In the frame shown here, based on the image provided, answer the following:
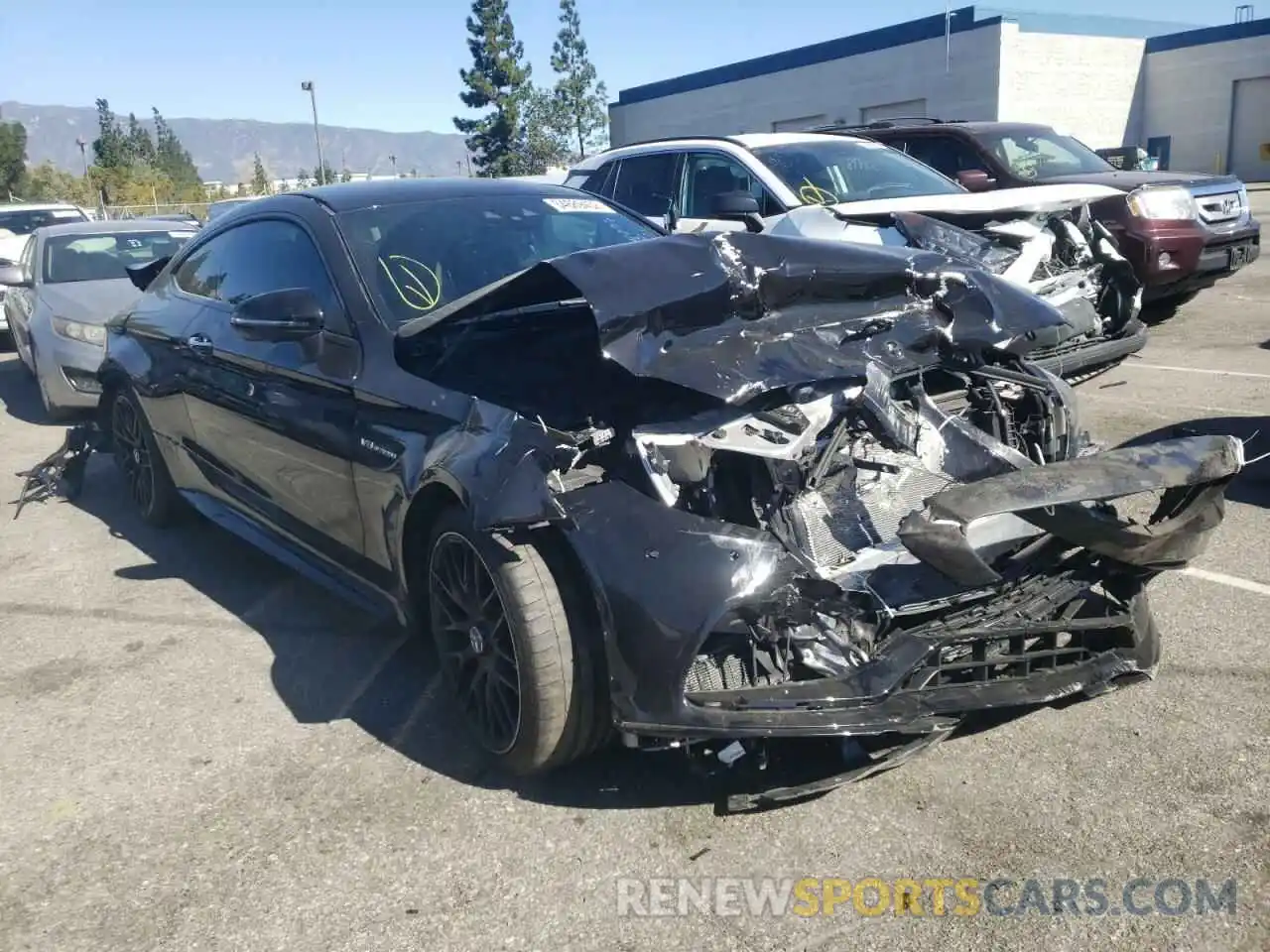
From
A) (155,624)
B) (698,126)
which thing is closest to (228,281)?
(155,624)

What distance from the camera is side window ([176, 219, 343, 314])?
13.7 ft

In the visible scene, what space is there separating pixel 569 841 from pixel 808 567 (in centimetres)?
101

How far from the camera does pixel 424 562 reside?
3.53 m

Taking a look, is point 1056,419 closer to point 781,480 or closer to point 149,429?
point 781,480

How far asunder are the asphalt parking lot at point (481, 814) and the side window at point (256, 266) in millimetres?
1423

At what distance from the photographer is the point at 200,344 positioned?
4.85m

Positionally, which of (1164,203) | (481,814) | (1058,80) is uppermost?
(1058,80)

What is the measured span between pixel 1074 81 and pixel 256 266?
39186 mm

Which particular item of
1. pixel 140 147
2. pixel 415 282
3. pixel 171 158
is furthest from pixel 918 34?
pixel 171 158

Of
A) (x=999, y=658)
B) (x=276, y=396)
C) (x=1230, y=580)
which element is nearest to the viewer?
(x=999, y=658)

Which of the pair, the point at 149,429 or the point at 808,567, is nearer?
the point at 808,567

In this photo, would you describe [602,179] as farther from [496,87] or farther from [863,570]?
[496,87]

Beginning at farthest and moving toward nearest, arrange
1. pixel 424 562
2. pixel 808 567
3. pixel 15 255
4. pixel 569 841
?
pixel 15 255
pixel 424 562
pixel 569 841
pixel 808 567

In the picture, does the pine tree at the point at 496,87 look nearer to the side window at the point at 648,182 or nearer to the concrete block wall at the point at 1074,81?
the concrete block wall at the point at 1074,81
